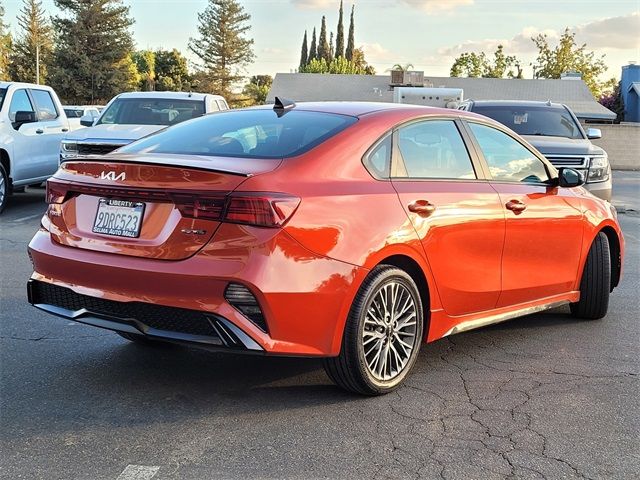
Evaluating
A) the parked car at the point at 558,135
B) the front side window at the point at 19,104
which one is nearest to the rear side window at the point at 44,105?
the front side window at the point at 19,104

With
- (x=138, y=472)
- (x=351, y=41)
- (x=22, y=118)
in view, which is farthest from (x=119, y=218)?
(x=351, y=41)

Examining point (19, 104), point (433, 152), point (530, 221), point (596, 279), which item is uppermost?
point (19, 104)

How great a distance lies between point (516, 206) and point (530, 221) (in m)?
0.20

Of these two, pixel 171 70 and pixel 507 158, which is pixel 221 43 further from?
pixel 507 158

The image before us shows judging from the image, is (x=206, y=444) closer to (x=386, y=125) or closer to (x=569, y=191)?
(x=386, y=125)

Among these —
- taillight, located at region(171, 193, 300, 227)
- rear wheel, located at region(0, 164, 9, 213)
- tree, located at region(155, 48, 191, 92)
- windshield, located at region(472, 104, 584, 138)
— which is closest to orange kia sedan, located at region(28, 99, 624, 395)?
taillight, located at region(171, 193, 300, 227)

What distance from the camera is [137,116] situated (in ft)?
39.7

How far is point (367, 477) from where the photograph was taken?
330 centimetres

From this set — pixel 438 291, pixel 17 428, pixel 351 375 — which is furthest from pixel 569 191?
pixel 17 428

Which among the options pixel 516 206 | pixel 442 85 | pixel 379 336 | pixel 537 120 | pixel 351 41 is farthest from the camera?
pixel 351 41

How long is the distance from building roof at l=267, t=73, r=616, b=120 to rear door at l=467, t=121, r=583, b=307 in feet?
134

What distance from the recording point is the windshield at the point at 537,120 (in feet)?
37.5

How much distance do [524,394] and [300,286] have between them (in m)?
1.58

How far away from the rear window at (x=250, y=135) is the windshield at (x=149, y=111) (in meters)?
7.30
